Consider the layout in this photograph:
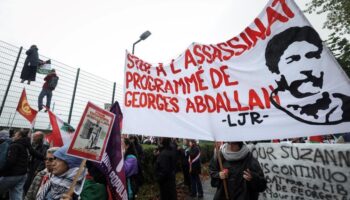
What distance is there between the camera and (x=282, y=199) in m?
4.57

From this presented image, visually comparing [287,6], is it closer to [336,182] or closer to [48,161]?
[336,182]

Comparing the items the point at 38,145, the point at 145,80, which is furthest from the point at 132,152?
the point at 38,145

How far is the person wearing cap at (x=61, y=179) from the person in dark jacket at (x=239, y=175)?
1800mm

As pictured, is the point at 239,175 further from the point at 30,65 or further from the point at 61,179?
the point at 30,65

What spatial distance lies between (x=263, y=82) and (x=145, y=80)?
182 centimetres

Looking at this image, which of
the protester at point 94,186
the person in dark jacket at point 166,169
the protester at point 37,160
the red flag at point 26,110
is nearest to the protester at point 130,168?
the person in dark jacket at point 166,169

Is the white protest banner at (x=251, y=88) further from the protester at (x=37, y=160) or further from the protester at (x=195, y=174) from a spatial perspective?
the protester at (x=195, y=174)

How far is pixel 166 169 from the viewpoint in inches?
235

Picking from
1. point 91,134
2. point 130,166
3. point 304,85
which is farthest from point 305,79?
point 130,166

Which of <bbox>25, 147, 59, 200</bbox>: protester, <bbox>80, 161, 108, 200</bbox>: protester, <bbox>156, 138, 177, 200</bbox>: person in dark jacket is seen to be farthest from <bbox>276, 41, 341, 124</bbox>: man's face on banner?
<bbox>156, 138, 177, 200</bbox>: person in dark jacket

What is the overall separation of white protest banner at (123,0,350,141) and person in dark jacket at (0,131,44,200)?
2963mm

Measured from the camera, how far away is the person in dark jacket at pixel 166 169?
5.98 m

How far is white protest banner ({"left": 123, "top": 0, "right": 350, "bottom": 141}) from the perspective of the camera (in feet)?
8.12

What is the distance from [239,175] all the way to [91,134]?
76.3 inches
